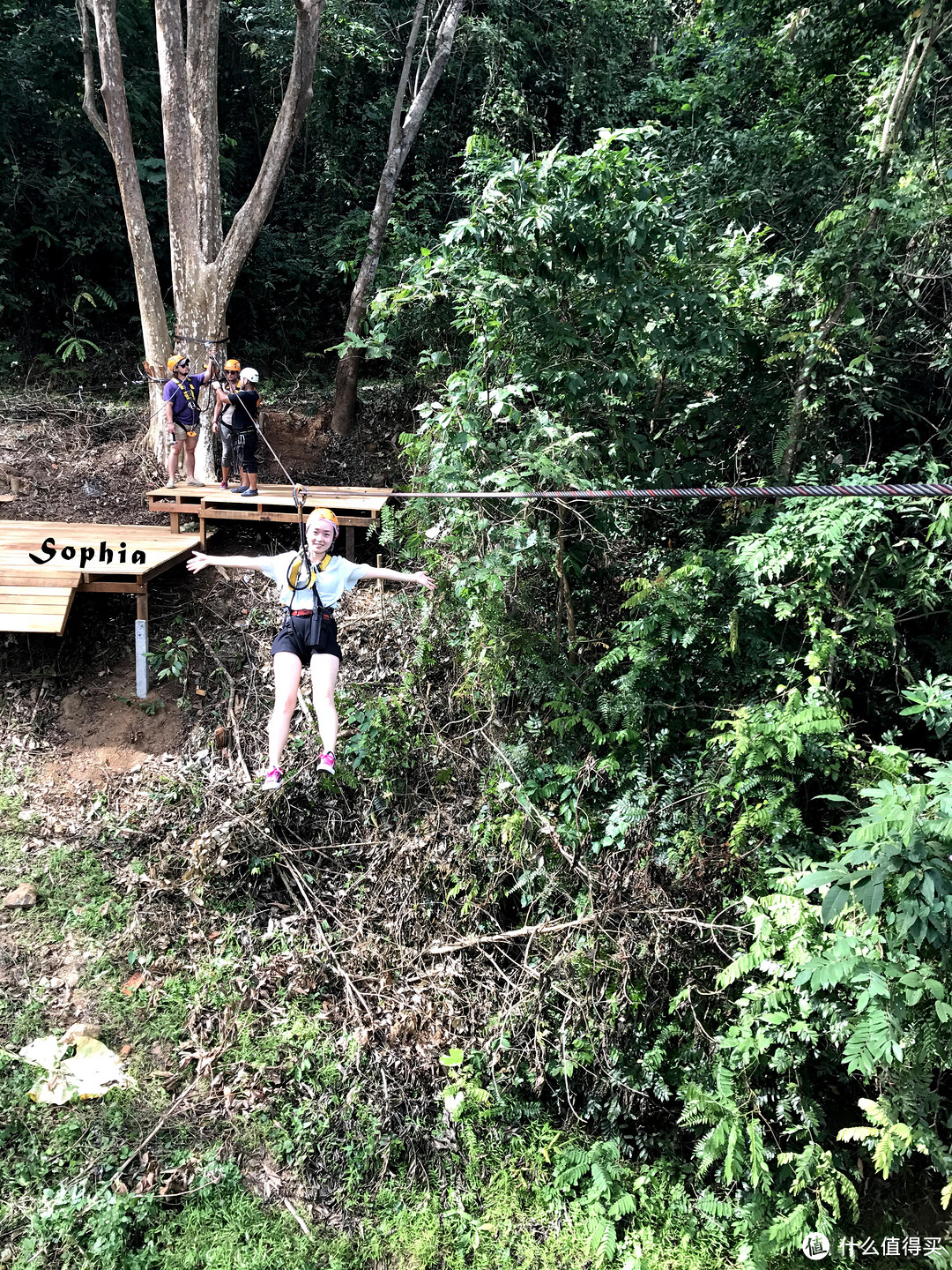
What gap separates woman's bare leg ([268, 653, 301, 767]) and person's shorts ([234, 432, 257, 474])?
3657mm

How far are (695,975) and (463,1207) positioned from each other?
76.5 inches

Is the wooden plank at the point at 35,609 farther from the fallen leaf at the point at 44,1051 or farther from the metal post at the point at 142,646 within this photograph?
the fallen leaf at the point at 44,1051

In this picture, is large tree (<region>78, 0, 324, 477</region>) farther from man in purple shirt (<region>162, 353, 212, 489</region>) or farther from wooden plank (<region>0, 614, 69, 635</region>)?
wooden plank (<region>0, 614, 69, 635</region>)

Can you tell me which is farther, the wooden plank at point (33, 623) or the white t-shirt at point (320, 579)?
the wooden plank at point (33, 623)

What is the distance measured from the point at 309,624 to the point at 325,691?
0.41 metres

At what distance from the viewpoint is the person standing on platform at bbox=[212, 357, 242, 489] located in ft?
27.9

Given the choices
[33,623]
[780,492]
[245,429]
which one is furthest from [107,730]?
[780,492]

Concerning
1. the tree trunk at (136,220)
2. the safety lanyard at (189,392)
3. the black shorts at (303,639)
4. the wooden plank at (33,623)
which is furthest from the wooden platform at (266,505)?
the black shorts at (303,639)

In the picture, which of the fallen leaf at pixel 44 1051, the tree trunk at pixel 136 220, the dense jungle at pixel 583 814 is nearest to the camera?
the dense jungle at pixel 583 814

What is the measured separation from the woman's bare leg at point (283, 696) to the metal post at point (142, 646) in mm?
2652

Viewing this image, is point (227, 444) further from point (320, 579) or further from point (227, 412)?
point (320, 579)

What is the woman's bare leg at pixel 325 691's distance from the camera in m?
5.14

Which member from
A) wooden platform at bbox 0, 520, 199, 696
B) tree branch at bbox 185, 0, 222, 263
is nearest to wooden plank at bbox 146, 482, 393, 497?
wooden platform at bbox 0, 520, 199, 696

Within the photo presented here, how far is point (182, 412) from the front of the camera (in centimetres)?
880
